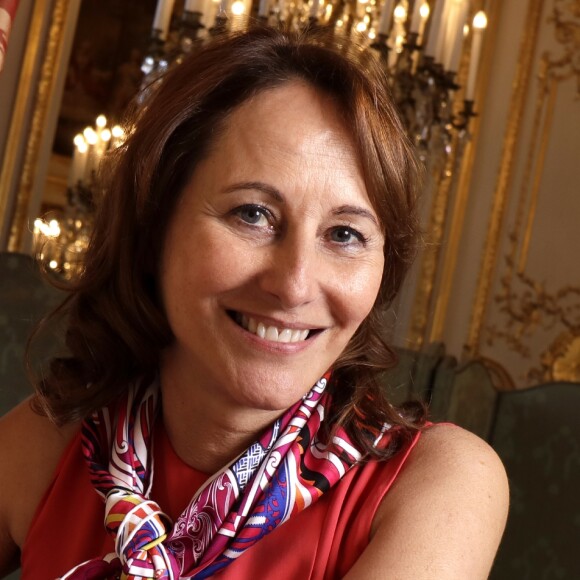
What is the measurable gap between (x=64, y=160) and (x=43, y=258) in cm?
310

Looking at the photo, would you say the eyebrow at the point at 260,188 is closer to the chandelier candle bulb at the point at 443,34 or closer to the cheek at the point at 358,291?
the cheek at the point at 358,291

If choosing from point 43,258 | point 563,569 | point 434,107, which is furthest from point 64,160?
point 563,569

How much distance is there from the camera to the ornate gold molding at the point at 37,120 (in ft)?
14.9

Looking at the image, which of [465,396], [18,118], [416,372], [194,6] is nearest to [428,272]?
[18,118]

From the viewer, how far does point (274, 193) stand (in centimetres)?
123

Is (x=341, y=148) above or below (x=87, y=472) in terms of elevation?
above

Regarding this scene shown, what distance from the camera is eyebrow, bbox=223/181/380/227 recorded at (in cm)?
123

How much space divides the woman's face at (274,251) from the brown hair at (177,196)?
0.03 m

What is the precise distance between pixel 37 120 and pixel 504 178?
218cm

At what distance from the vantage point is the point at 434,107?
343cm

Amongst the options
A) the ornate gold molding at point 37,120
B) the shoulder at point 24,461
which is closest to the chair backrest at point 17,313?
the shoulder at point 24,461

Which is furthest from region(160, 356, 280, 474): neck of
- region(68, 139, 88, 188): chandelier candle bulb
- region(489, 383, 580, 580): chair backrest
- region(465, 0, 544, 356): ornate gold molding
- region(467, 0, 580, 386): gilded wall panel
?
region(465, 0, 544, 356): ornate gold molding

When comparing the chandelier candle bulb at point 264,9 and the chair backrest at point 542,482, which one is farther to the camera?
the chandelier candle bulb at point 264,9

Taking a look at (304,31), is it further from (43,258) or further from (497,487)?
(497,487)
